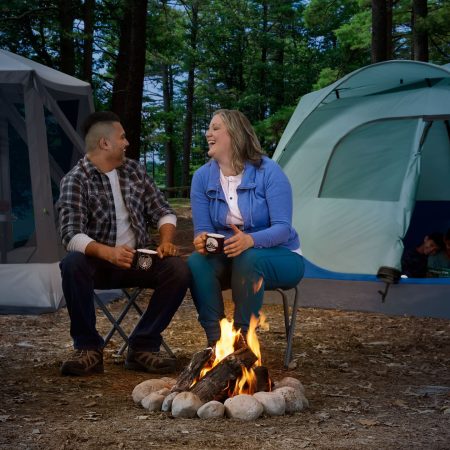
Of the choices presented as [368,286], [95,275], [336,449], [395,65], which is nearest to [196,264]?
[95,275]

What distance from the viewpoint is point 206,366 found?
3.64 m

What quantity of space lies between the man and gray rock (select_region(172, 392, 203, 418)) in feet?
2.82

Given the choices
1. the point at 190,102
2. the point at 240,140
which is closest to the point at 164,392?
the point at 240,140

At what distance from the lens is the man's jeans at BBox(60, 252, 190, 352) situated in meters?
4.02

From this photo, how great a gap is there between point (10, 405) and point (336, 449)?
1.46 m

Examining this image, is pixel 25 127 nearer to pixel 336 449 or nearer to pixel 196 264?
pixel 196 264

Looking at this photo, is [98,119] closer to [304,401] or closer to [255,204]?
[255,204]

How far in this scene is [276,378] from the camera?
13.5 ft

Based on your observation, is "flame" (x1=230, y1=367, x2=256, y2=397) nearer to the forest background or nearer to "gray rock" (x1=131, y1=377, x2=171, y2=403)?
"gray rock" (x1=131, y1=377, x2=171, y2=403)

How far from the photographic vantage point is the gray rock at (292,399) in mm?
3404

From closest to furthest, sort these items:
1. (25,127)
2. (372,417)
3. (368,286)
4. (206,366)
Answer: (372,417) < (206,366) < (368,286) < (25,127)

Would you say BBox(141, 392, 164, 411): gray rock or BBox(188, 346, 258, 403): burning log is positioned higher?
BBox(188, 346, 258, 403): burning log

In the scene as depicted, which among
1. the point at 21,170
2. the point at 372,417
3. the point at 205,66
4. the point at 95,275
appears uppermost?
the point at 205,66

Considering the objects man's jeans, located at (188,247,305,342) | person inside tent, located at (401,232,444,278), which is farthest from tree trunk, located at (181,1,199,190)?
man's jeans, located at (188,247,305,342)
